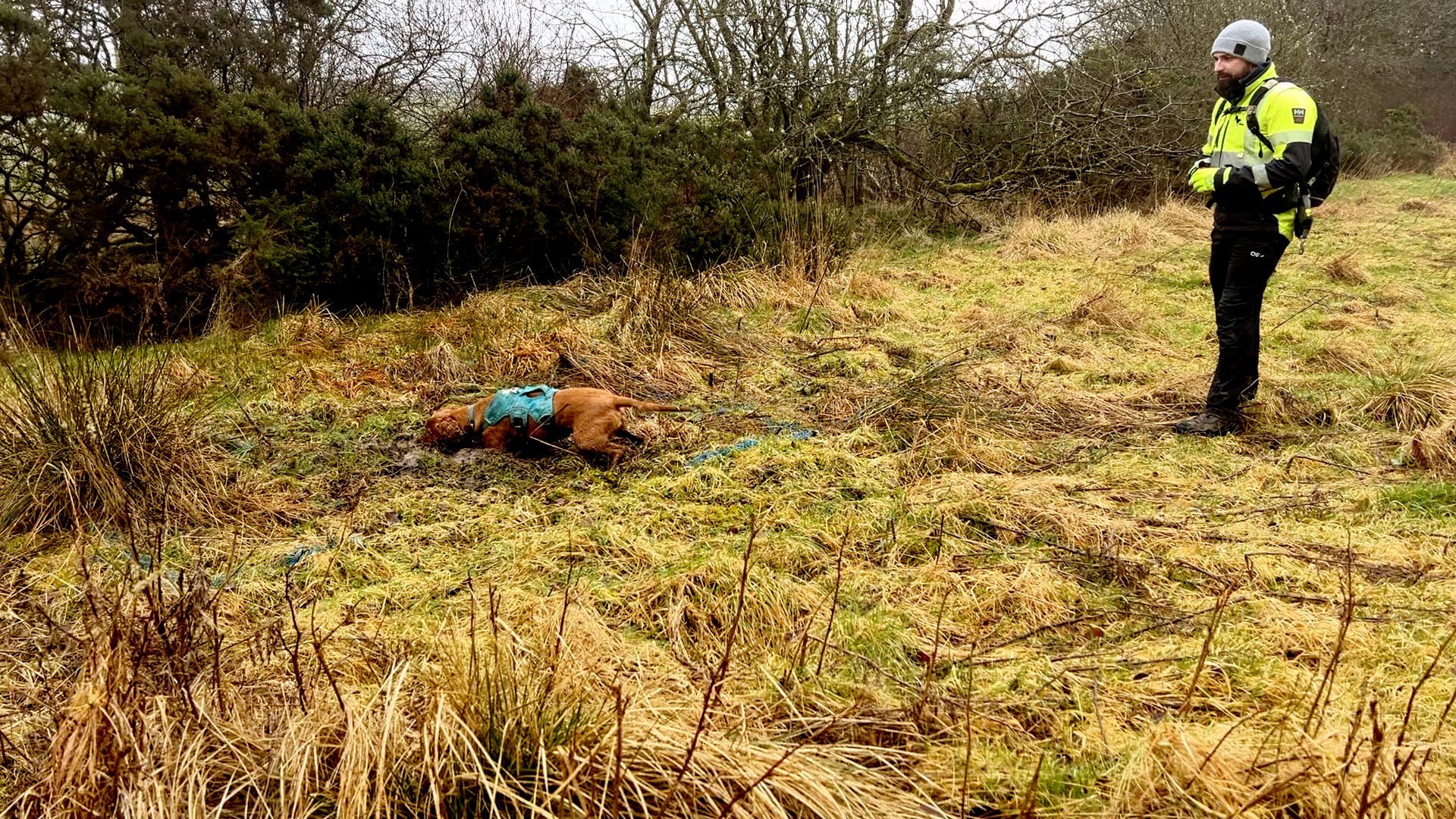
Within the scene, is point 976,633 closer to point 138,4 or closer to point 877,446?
point 877,446

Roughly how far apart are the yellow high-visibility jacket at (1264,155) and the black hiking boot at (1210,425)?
0.93 metres

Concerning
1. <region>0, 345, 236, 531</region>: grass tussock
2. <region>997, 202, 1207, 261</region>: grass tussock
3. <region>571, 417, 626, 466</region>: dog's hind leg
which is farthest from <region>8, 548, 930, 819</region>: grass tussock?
<region>997, 202, 1207, 261</region>: grass tussock

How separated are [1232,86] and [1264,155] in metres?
0.38

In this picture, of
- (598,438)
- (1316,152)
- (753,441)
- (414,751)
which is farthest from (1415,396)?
(414,751)

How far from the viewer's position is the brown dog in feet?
12.3

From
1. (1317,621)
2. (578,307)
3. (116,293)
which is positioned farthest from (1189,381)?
(116,293)

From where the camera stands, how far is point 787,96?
9.92m

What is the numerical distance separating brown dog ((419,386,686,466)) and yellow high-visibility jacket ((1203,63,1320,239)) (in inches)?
116

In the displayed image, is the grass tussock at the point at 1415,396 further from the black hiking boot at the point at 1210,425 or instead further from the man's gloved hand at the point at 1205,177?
the man's gloved hand at the point at 1205,177

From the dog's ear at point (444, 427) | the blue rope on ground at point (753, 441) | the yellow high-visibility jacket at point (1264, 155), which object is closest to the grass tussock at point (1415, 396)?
the yellow high-visibility jacket at point (1264, 155)

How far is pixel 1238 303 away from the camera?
381cm

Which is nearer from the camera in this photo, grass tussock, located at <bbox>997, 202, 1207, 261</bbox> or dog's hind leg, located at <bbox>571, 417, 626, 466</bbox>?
dog's hind leg, located at <bbox>571, 417, 626, 466</bbox>

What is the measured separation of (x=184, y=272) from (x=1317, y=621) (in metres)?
7.26

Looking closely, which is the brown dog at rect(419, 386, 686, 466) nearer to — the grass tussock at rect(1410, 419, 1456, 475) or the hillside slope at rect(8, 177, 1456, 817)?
the hillside slope at rect(8, 177, 1456, 817)
